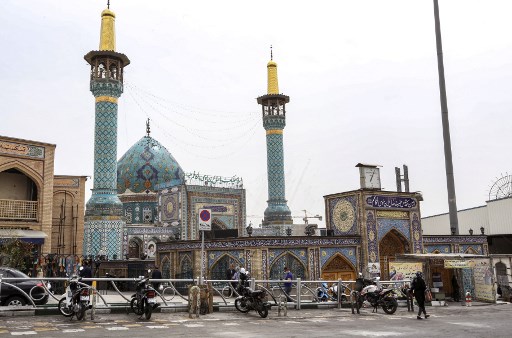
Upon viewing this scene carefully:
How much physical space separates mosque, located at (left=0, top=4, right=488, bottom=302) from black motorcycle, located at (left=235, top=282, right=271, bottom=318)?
1.75m

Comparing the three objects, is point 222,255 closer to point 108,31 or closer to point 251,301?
point 251,301

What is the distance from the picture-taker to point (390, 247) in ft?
73.2

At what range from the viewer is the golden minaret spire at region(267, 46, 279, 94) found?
4669 cm

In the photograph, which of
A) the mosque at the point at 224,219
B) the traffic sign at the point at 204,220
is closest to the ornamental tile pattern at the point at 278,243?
the mosque at the point at 224,219

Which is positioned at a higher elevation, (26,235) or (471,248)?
(26,235)

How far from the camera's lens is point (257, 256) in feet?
65.9

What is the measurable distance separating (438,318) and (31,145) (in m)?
19.3

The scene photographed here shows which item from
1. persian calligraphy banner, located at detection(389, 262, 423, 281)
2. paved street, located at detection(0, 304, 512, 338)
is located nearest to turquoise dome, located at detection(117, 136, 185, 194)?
persian calligraphy banner, located at detection(389, 262, 423, 281)

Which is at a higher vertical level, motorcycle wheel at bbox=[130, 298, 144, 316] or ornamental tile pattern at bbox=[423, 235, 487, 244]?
ornamental tile pattern at bbox=[423, 235, 487, 244]

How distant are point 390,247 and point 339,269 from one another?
2684 mm

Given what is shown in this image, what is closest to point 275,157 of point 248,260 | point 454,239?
point 454,239

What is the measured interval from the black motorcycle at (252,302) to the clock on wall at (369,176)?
9.58 meters

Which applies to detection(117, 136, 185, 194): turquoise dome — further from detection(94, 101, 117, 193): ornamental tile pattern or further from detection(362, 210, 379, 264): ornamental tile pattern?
detection(362, 210, 379, 264): ornamental tile pattern

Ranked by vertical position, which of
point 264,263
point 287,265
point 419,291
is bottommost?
point 419,291
